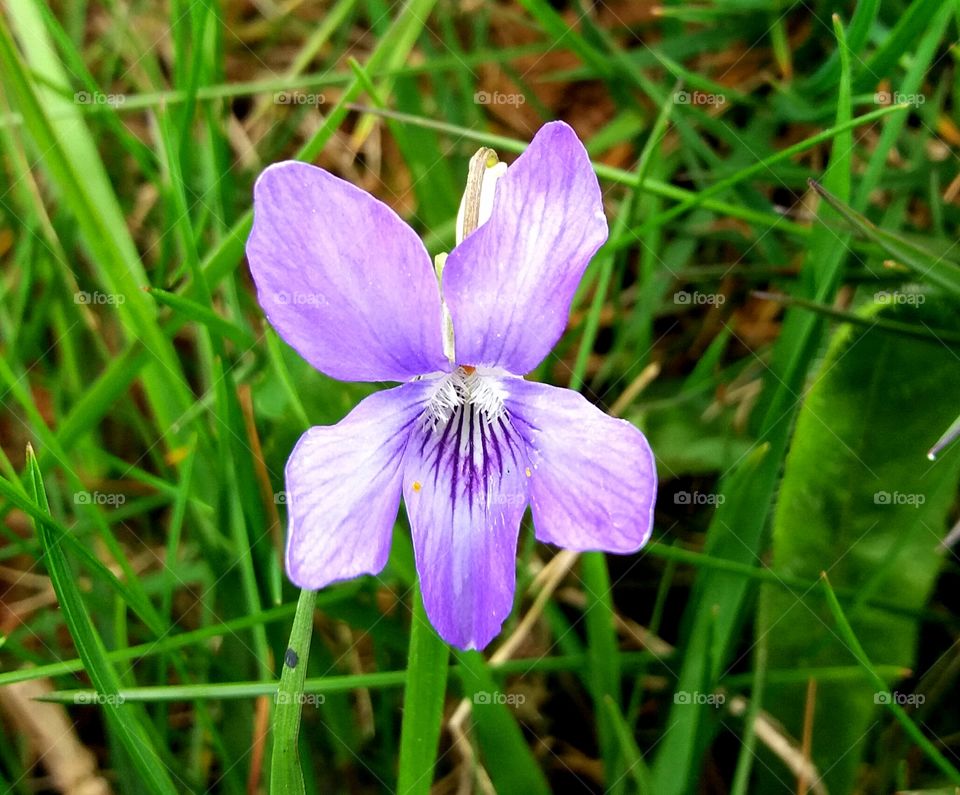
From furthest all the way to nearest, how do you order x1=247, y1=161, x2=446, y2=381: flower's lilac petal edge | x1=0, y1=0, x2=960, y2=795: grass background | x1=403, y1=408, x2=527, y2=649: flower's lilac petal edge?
x1=0, y1=0, x2=960, y2=795: grass background, x1=403, y1=408, x2=527, y2=649: flower's lilac petal edge, x1=247, y1=161, x2=446, y2=381: flower's lilac petal edge

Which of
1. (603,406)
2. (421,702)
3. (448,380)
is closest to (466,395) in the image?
(448,380)

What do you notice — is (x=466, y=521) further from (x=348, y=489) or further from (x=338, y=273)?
(x=338, y=273)

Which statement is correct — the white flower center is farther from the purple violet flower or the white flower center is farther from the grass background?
the grass background

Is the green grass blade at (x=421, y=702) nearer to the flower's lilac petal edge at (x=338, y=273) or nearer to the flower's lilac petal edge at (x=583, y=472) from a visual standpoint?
the flower's lilac petal edge at (x=583, y=472)

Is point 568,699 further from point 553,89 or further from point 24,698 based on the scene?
point 553,89

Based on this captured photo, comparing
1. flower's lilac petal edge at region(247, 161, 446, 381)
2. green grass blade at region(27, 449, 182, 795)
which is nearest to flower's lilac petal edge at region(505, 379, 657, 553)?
flower's lilac petal edge at region(247, 161, 446, 381)

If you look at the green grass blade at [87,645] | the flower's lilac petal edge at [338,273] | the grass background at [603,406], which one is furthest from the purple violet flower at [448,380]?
the green grass blade at [87,645]
